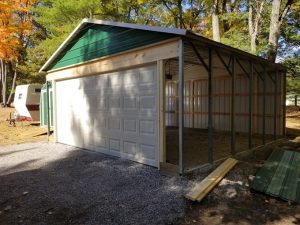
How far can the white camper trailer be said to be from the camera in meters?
14.6

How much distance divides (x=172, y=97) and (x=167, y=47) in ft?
30.4

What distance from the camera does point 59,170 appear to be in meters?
6.21

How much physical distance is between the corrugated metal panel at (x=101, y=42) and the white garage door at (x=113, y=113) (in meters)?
0.62

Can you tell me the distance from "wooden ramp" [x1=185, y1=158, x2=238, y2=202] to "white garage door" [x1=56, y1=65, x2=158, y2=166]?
1.39 meters

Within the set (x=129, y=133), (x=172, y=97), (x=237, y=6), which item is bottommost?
(x=129, y=133)

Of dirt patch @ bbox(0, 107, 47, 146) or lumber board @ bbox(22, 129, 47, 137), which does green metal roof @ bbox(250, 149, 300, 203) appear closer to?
dirt patch @ bbox(0, 107, 47, 146)

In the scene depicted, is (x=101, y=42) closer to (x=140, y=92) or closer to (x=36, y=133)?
(x=140, y=92)

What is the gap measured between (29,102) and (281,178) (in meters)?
13.4

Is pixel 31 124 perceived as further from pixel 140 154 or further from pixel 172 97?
pixel 140 154

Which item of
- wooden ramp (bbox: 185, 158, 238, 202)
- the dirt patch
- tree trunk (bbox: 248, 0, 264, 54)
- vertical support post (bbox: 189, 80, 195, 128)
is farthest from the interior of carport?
the dirt patch

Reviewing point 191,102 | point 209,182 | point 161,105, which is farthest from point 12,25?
point 209,182

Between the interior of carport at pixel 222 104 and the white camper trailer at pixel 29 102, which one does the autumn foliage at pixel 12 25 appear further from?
the interior of carport at pixel 222 104

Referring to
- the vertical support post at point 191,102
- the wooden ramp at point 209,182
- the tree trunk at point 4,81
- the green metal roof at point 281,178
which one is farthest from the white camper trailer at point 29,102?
the green metal roof at point 281,178

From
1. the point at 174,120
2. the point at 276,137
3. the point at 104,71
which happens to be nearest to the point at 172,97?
the point at 174,120
